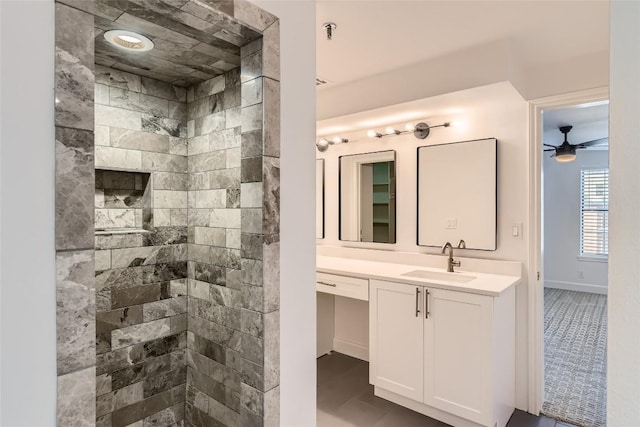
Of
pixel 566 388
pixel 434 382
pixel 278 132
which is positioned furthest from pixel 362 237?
pixel 278 132

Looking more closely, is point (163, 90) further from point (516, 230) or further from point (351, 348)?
point (351, 348)

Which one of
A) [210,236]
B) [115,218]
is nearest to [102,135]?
[115,218]

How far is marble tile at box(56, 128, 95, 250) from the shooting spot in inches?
33.1

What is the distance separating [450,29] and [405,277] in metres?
1.56

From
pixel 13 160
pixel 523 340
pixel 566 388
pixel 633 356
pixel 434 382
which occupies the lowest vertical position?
pixel 566 388

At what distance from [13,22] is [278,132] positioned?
0.75 meters

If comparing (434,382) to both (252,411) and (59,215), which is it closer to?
(252,411)

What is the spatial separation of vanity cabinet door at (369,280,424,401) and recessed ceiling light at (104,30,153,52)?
2.01 meters

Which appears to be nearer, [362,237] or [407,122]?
[407,122]

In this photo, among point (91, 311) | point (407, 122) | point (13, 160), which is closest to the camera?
point (13, 160)

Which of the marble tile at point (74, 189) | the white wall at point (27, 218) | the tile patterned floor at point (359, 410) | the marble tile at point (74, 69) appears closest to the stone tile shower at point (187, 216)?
the marble tile at point (74, 69)

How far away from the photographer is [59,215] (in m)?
0.84

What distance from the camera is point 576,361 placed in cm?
338

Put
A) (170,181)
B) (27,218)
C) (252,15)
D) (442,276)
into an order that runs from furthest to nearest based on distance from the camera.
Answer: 1. (442,276)
2. (170,181)
3. (252,15)
4. (27,218)
